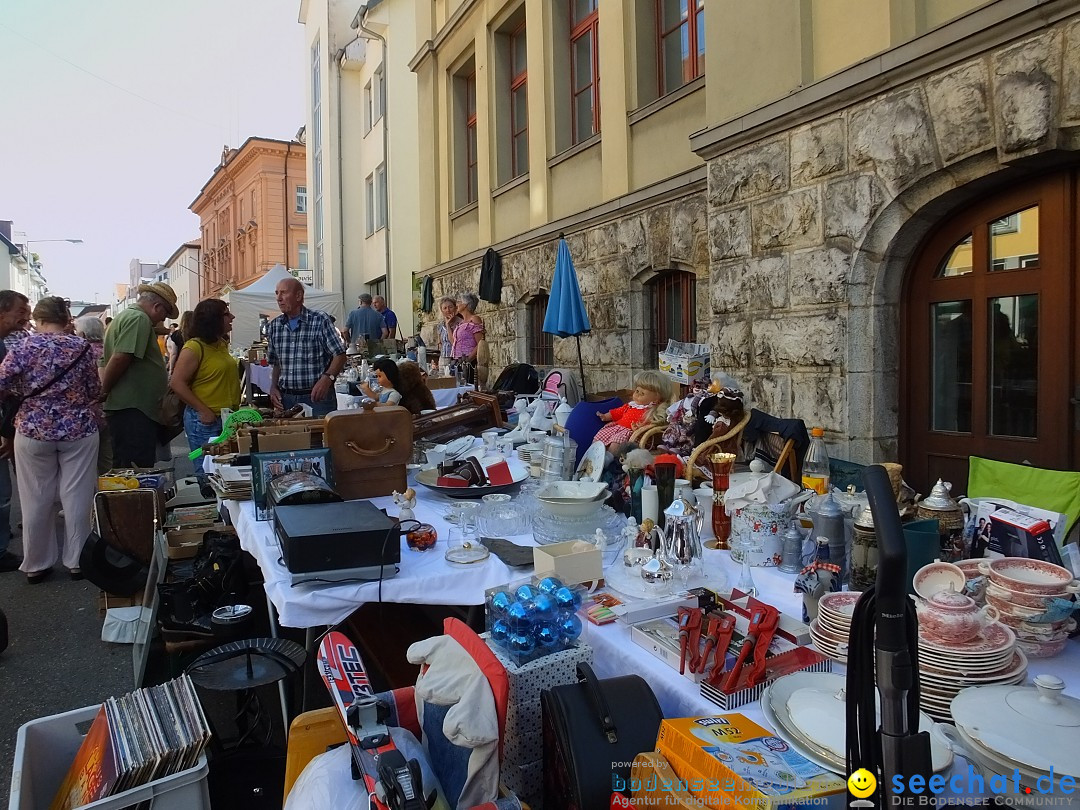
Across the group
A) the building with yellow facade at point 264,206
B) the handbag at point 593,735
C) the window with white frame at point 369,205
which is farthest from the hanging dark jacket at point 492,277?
the building with yellow facade at point 264,206

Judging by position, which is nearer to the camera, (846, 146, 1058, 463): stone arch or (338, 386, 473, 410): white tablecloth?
(846, 146, 1058, 463): stone arch

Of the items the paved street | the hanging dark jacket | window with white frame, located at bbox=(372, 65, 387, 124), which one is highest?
window with white frame, located at bbox=(372, 65, 387, 124)

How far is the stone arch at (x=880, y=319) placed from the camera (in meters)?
4.40

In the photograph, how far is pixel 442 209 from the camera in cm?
1328

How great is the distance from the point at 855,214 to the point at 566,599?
12.6ft

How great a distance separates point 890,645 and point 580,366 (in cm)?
774

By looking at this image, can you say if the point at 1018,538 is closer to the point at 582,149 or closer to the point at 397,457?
the point at 397,457

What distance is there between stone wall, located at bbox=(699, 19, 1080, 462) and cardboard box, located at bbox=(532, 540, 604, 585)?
3.13m

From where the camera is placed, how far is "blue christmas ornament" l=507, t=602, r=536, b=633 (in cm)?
156

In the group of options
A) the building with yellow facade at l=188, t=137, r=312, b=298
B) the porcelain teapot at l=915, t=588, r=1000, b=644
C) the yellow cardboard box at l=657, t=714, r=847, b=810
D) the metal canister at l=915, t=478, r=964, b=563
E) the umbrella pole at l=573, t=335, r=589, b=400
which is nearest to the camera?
the yellow cardboard box at l=657, t=714, r=847, b=810

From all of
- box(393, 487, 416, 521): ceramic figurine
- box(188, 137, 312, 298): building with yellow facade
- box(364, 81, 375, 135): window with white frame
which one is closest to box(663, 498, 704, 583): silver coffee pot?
box(393, 487, 416, 521): ceramic figurine

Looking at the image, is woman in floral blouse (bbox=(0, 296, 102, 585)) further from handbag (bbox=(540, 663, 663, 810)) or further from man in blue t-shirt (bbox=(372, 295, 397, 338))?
man in blue t-shirt (bbox=(372, 295, 397, 338))

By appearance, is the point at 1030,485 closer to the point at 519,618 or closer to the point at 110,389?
the point at 519,618

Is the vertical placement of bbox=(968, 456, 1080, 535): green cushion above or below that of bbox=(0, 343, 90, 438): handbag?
below
